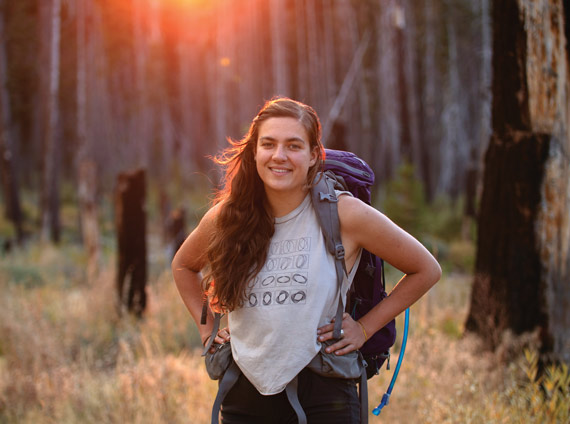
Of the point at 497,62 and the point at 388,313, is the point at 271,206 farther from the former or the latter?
the point at 497,62

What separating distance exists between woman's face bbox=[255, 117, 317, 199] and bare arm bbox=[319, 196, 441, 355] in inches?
8.0

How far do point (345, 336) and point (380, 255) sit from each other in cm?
33

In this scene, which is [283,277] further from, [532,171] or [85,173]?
[85,173]

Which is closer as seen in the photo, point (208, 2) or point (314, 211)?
point (314, 211)

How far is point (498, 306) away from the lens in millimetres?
4859

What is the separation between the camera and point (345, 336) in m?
2.11

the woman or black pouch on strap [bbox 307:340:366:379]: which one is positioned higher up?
the woman

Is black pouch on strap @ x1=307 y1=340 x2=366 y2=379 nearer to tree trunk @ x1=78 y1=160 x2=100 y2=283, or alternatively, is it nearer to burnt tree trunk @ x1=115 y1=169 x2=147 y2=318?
burnt tree trunk @ x1=115 y1=169 x2=147 y2=318

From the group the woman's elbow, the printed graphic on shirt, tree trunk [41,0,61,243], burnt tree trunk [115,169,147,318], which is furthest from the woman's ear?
tree trunk [41,0,61,243]

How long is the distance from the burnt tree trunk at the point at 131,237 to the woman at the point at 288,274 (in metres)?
4.62

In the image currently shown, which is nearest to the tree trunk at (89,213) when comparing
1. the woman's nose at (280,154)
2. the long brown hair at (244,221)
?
the long brown hair at (244,221)

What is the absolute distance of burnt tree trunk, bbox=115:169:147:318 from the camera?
6.61 m

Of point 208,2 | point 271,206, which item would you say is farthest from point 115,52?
point 271,206

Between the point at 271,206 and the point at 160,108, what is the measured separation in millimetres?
13546
